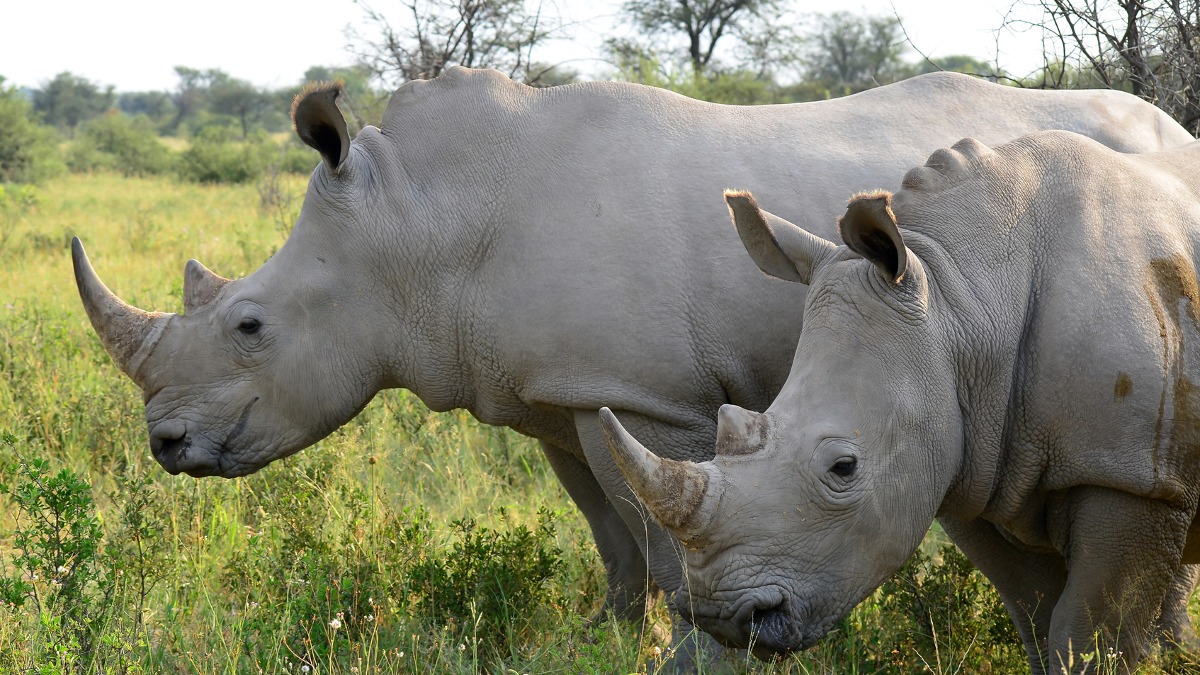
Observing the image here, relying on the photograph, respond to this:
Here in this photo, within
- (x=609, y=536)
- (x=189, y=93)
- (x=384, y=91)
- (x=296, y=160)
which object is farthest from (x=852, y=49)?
(x=189, y=93)

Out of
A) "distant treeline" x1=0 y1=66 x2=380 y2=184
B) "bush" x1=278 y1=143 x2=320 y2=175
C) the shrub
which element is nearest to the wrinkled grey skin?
the shrub

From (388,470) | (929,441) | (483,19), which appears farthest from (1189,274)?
(483,19)

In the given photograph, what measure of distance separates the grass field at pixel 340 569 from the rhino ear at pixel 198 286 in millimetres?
820

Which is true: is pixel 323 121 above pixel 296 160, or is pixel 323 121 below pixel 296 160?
above

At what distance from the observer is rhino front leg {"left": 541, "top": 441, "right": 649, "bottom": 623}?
467cm

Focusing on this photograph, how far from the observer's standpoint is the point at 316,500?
5098mm

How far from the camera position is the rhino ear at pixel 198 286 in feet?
14.0

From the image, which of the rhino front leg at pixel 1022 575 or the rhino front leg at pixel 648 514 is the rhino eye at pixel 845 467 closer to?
the rhino front leg at pixel 648 514

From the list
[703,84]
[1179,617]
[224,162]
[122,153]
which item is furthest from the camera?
[122,153]

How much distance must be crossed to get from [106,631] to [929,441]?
2.82 metres

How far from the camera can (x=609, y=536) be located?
4734 mm

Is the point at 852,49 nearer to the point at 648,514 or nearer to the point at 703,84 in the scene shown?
the point at 703,84

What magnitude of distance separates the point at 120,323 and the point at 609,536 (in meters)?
2.14

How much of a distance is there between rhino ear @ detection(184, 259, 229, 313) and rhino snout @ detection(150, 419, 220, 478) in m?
0.47
